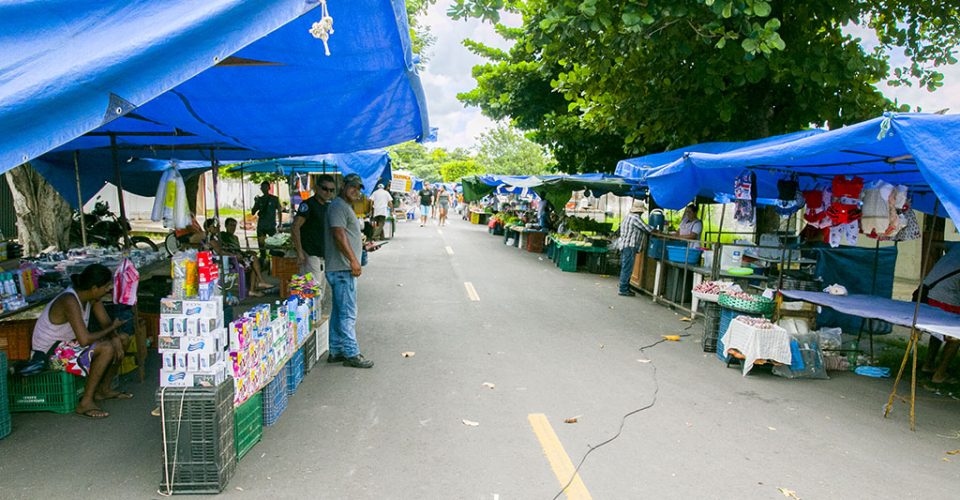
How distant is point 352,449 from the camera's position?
4.51 meters

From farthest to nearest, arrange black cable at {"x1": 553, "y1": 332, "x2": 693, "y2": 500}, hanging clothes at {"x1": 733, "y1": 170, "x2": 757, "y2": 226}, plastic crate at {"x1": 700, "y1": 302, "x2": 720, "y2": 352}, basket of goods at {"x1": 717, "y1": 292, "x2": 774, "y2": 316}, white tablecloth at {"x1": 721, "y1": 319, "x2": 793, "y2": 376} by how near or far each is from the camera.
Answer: hanging clothes at {"x1": 733, "y1": 170, "x2": 757, "y2": 226}, plastic crate at {"x1": 700, "y1": 302, "x2": 720, "y2": 352}, basket of goods at {"x1": 717, "y1": 292, "x2": 774, "y2": 316}, white tablecloth at {"x1": 721, "y1": 319, "x2": 793, "y2": 376}, black cable at {"x1": 553, "y1": 332, "x2": 693, "y2": 500}

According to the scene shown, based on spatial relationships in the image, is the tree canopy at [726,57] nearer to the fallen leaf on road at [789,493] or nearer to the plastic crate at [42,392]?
the fallen leaf on road at [789,493]

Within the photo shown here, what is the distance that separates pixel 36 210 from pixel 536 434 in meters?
11.9

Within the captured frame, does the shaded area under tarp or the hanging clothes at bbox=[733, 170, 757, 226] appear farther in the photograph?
the shaded area under tarp

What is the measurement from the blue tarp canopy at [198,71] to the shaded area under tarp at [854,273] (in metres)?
7.17

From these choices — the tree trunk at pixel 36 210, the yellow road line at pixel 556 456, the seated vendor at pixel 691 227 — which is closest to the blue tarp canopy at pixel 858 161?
the seated vendor at pixel 691 227

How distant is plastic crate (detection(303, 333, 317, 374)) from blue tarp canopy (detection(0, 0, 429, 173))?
7.89 feet

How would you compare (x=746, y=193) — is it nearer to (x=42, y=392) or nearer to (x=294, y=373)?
(x=294, y=373)

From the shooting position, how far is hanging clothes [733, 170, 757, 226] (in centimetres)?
856

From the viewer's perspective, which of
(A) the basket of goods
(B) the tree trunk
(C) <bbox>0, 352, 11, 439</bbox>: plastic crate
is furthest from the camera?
(B) the tree trunk

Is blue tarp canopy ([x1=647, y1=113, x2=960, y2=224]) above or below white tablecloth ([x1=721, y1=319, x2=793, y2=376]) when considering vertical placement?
above

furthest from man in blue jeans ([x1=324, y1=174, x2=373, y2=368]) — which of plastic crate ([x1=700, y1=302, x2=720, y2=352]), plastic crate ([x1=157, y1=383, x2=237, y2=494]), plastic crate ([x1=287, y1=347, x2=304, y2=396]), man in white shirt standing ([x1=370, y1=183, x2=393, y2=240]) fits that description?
man in white shirt standing ([x1=370, y1=183, x2=393, y2=240])

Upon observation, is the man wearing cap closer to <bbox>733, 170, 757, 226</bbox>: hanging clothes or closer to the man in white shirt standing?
<bbox>733, 170, 757, 226</bbox>: hanging clothes

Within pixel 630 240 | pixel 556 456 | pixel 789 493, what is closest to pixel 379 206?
pixel 630 240
